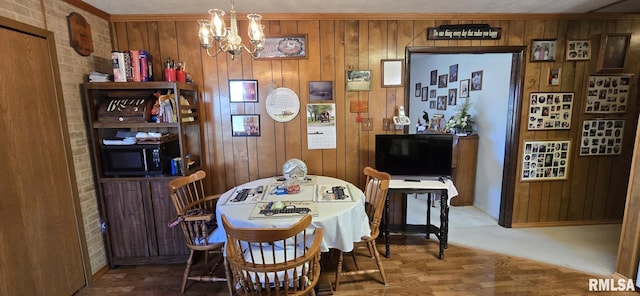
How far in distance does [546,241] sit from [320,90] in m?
2.88

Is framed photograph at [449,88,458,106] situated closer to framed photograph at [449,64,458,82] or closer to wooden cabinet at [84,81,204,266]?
framed photograph at [449,64,458,82]

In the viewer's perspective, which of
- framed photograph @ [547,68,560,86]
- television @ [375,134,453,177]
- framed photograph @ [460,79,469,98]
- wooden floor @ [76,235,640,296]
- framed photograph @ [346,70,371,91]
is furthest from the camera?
framed photograph @ [460,79,469,98]

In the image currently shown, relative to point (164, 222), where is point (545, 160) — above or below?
above

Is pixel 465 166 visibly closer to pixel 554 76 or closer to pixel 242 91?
pixel 554 76

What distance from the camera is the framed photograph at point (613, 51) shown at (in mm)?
3043

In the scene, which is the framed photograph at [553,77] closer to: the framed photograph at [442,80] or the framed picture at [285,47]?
the framed photograph at [442,80]

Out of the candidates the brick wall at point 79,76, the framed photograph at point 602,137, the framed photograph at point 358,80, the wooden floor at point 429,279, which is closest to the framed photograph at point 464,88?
the framed photograph at point 602,137

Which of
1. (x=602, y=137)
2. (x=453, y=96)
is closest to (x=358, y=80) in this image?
(x=453, y=96)

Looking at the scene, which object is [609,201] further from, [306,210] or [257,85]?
[257,85]

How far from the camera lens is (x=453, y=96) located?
4703mm

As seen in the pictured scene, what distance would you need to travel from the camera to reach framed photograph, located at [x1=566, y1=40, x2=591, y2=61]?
3.07 m

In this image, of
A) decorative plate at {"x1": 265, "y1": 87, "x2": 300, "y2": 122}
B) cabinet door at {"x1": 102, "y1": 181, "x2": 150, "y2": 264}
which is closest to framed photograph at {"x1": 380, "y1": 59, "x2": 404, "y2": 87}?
decorative plate at {"x1": 265, "y1": 87, "x2": 300, "y2": 122}

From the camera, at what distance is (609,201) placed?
3.43 m

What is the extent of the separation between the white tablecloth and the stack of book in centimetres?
135
